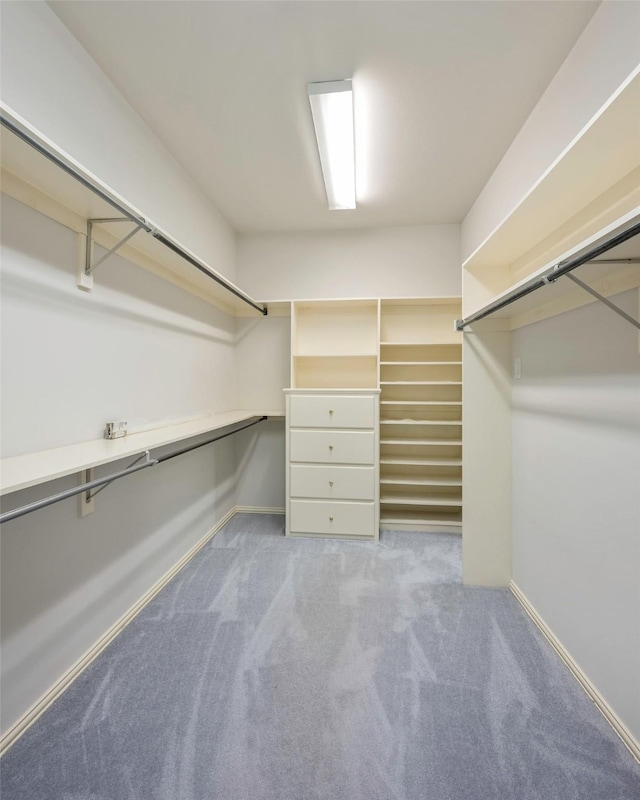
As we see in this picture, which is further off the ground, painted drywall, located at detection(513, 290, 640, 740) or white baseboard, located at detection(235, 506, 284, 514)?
painted drywall, located at detection(513, 290, 640, 740)

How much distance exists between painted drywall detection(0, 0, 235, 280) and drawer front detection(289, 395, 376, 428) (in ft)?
4.96

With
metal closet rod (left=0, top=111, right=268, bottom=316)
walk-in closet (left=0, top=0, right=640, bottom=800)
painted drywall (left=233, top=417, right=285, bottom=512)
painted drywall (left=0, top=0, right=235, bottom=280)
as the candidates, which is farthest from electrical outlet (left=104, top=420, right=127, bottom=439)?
painted drywall (left=233, top=417, right=285, bottom=512)

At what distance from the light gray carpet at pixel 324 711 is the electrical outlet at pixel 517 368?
128cm

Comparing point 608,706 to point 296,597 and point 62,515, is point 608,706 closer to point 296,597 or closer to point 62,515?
point 296,597

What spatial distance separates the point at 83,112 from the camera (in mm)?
1587

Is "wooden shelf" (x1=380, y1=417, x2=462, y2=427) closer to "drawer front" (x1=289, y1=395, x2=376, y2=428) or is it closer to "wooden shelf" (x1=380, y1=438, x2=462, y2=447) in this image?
"wooden shelf" (x1=380, y1=438, x2=462, y2=447)

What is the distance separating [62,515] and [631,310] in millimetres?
2294

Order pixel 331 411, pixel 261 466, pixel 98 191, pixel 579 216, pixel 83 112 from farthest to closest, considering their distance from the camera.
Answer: pixel 261 466
pixel 331 411
pixel 83 112
pixel 579 216
pixel 98 191

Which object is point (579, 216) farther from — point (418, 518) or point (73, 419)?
point (418, 518)

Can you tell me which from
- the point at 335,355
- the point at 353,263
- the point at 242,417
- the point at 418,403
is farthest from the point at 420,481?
the point at 353,263

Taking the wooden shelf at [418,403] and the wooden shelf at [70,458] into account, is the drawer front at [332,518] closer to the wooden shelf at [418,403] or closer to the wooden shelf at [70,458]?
the wooden shelf at [418,403]

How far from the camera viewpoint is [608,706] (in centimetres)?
132

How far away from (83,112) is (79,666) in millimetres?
2418

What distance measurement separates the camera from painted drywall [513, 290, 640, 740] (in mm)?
1239
